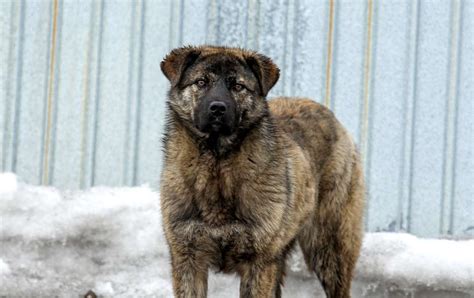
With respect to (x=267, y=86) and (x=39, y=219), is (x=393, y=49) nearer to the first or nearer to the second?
(x=267, y=86)

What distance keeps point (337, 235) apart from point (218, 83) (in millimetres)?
1696

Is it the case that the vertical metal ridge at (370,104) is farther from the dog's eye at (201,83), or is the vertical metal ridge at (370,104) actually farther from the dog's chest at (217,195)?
the dog's eye at (201,83)

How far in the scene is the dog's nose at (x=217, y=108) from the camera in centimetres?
463

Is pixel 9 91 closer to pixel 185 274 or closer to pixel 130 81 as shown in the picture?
pixel 130 81

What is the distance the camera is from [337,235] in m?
5.92

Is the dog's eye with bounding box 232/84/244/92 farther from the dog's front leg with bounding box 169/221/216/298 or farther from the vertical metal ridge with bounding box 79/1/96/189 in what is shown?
the vertical metal ridge with bounding box 79/1/96/189

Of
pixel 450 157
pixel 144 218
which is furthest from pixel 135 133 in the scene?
pixel 450 157

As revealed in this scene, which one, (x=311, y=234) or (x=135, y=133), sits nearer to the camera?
(x=311, y=234)

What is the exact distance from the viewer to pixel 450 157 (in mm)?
6379

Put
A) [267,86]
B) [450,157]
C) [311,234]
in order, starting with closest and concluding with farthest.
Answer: [267,86], [311,234], [450,157]

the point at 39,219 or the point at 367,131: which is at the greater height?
the point at 367,131

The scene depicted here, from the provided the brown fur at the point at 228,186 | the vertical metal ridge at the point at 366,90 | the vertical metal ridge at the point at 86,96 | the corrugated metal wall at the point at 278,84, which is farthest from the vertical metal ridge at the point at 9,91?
the vertical metal ridge at the point at 366,90

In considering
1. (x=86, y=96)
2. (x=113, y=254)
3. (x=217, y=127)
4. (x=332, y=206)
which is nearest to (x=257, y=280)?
(x=217, y=127)

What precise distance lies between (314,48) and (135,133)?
1.55 m
